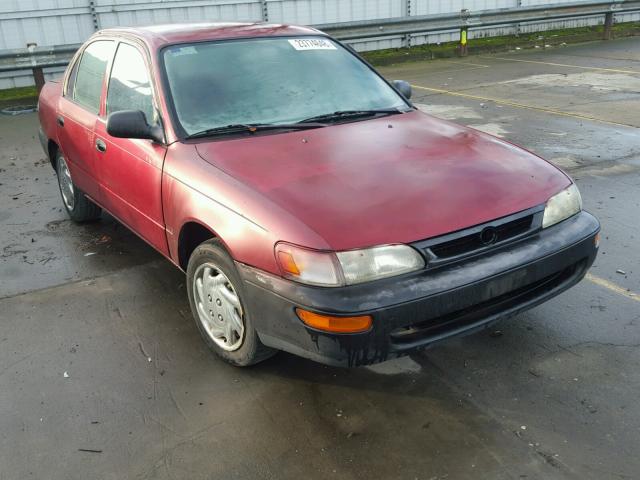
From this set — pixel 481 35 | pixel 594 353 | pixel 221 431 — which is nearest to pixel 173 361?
pixel 221 431

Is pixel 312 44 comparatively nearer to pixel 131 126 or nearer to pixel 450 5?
pixel 131 126

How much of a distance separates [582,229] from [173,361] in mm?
2249

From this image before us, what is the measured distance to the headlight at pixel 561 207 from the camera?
10.4 ft

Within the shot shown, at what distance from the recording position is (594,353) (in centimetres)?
335

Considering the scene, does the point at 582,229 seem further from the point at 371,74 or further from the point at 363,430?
the point at 371,74

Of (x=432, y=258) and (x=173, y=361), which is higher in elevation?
(x=432, y=258)

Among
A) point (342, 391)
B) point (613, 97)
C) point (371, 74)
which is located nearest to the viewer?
point (342, 391)

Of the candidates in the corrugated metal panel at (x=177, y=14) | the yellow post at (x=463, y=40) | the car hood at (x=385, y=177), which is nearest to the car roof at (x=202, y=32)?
the car hood at (x=385, y=177)

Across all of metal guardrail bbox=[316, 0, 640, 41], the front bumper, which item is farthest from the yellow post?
the front bumper

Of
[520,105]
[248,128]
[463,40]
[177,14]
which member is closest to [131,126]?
[248,128]

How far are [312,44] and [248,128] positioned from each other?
40.9 inches

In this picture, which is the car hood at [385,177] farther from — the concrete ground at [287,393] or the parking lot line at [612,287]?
the parking lot line at [612,287]

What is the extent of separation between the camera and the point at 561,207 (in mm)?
3232

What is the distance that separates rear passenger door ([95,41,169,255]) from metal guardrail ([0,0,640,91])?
24.8 feet
